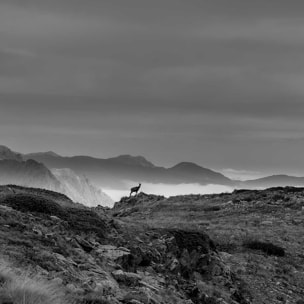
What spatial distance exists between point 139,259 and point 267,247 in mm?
9877

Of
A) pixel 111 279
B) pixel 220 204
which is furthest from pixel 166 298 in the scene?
pixel 220 204

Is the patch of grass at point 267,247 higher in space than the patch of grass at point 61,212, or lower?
lower

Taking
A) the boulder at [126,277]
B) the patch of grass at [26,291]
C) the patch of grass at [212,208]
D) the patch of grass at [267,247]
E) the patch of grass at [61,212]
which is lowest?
the boulder at [126,277]

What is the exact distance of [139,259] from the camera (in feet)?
55.8

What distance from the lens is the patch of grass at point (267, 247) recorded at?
77.8 ft

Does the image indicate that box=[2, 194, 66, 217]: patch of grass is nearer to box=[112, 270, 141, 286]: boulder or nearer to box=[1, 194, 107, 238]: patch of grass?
box=[1, 194, 107, 238]: patch of grass

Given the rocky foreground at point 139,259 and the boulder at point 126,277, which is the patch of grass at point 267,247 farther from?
the boulder at point 126,277

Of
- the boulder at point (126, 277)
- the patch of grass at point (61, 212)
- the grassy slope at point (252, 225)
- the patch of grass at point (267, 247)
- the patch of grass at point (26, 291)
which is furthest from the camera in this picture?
the patch of grass at point (267, 247)

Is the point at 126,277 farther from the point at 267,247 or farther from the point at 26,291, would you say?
the point at 267,247

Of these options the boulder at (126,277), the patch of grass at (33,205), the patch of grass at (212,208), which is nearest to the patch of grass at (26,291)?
the boulder at (126,277)

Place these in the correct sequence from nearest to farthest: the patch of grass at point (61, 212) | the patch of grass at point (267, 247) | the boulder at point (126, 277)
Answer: the boulder at point (126, 277)
the patch of grass at point (61, 212)
the patch of grass at point (267, 247)

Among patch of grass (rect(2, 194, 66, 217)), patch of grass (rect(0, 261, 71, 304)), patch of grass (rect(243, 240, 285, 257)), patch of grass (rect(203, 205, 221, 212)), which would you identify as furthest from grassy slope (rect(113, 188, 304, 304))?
patch of grass (rect(0, 261, 71, 304))

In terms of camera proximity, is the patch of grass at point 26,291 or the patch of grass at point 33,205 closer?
the patch of grass at point 26,291

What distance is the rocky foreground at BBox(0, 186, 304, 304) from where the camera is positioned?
1252 centimetres
